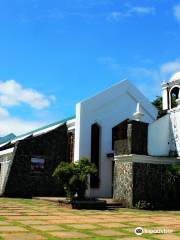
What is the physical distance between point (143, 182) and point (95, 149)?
5.96 m

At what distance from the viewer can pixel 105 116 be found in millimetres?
22016

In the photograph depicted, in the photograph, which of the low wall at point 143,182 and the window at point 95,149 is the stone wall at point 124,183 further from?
the window at point 95,149

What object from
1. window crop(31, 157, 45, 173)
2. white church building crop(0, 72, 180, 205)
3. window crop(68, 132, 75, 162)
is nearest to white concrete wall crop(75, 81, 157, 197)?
white church building crop(0, 72, 180, 205)

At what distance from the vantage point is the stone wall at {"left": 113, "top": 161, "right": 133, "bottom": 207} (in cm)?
1583

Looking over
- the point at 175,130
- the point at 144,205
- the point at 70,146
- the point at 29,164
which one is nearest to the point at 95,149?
the point at 70,146

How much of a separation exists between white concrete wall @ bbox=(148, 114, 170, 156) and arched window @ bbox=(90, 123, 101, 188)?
4968 mm

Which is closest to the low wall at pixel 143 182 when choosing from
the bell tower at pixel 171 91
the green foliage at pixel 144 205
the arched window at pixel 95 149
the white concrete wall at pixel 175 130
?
the green foliage at pixel 144 205

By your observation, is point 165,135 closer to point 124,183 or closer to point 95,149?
point 124,183

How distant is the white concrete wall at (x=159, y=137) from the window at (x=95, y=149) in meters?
4.97

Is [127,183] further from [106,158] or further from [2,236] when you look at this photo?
[2,236]

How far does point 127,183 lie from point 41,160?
7458 mm

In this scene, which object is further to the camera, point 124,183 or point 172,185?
point 172,185

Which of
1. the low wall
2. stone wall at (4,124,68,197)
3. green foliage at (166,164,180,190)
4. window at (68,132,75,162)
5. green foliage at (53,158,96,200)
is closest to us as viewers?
green foliage at (53,158,96,200)

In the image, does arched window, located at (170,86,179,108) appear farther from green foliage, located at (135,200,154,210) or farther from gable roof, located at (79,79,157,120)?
green foliage, located at (135,200,154,210)
